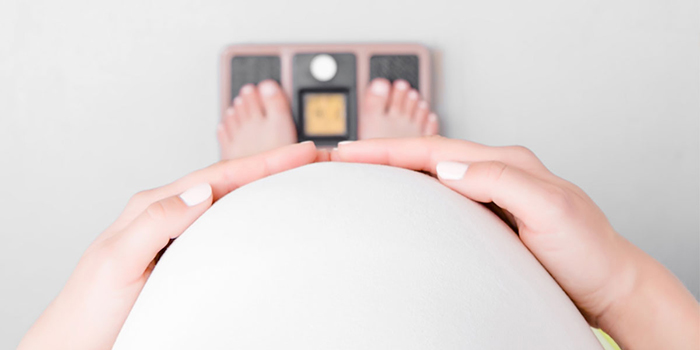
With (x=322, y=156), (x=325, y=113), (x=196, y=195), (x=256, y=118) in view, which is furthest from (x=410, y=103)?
(x=196, y=195)

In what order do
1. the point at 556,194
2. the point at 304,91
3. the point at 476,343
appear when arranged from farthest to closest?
the point at 304,91 < the point at 556,194 < the point at 476,343

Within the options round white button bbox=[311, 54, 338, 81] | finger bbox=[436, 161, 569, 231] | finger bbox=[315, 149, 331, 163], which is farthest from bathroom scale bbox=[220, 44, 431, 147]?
finger bbox=[436, 161, 569, 231]

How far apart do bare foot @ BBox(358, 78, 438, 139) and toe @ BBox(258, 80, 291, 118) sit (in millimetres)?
136

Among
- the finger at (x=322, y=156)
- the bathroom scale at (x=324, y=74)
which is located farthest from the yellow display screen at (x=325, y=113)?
the finger at (x=322, y=156)

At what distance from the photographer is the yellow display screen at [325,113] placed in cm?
87

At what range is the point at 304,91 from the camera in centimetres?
88

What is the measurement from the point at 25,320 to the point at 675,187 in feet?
3.86

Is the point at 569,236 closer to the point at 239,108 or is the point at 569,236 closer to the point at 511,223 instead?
the point at 511,223

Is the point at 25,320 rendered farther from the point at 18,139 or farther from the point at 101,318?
the point at 101,318

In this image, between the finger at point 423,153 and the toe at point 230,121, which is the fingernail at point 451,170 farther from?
the toe at point 230,121

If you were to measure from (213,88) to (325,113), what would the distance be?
0.67ft

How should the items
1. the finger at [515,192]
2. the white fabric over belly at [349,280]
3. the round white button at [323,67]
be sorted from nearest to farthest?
the white fabric over belly at [349,280] → the finger at [515,192] → the round white button at [323,67]

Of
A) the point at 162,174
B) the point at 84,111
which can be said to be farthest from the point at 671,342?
the point at 84,111

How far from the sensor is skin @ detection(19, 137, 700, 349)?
394 millimetres
